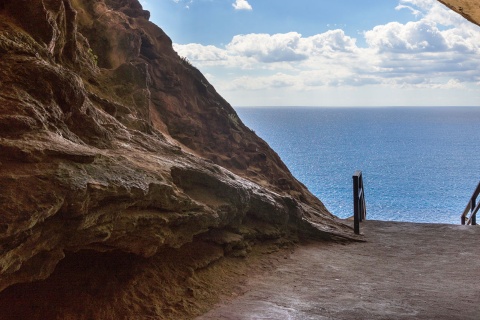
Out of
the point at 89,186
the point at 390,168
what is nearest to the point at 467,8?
the point at 89,186

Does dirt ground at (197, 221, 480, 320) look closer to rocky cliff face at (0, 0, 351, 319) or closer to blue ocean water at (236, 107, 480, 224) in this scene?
rocky cliff face at (0, 0, 351, 319)

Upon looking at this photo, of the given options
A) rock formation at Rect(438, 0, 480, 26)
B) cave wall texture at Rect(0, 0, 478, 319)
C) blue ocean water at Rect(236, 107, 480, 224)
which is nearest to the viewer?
cave wall texture at Rect(0, 0, 478, 319)

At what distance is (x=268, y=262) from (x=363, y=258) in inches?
78.1

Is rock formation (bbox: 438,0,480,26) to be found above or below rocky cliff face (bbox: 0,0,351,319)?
above

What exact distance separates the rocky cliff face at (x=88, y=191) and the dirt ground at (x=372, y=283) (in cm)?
68

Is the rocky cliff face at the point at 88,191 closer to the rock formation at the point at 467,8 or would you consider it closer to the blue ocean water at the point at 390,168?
the rock formation at the point at 467,8

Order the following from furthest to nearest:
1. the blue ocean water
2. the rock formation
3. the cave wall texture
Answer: the blue ocean water, the rock formation, the cave wall texture

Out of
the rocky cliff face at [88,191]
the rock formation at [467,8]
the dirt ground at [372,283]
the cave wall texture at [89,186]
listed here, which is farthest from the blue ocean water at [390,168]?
the rock formation at [467,8]

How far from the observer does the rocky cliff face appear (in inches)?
155

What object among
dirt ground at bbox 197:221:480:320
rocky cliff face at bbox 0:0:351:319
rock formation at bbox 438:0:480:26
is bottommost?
dirt ground at bbox 197:221:480:320

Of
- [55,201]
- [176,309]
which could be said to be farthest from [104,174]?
[176,309]

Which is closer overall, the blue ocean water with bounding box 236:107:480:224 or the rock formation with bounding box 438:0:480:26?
the rock formation with bounding box 438:0:480:26

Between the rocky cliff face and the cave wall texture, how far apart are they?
1 centimetres

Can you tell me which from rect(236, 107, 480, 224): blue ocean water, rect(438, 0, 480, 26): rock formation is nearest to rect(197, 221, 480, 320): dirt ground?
rect(438, 0, 480, 26): rock formation
